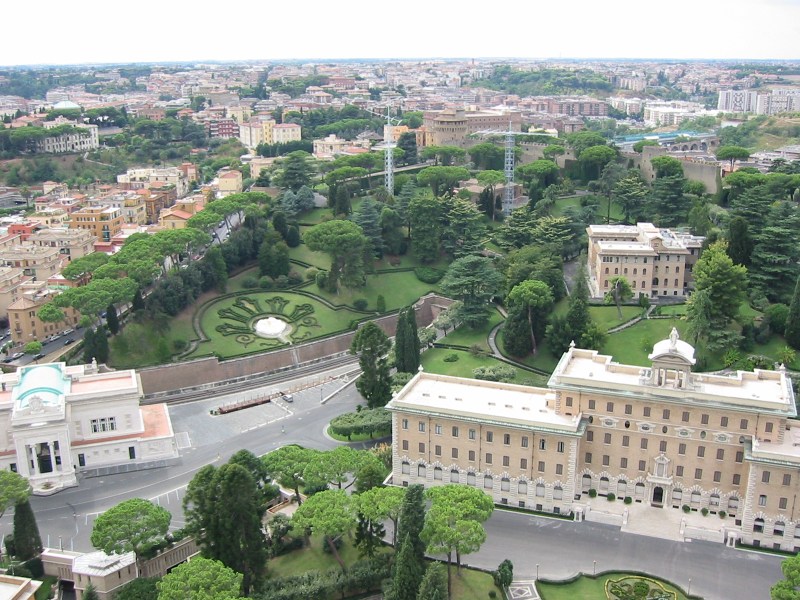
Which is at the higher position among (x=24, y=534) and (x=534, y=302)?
(x=534, y=302)

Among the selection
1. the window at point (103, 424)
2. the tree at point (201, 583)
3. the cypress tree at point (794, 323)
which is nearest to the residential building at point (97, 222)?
the window at point (103, 424)

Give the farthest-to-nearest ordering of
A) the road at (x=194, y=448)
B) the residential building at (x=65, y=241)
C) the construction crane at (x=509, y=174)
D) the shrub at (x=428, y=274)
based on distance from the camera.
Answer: the construction crane at (x=509, y=174), the residential building at (x=65, y=241), the shrub at (x=428, y=274), the road at (x=194, y=448)

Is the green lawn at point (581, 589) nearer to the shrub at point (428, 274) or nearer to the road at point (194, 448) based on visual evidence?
the road at point (194, 448)

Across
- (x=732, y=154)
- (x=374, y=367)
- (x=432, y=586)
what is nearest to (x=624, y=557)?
(x=432, y=586)

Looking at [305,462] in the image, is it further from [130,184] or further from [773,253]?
[130,184]

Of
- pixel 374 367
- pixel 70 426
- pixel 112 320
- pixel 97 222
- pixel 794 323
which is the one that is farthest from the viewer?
pixel 97 222

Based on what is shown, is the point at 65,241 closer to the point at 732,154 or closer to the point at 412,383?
the point at 412,383

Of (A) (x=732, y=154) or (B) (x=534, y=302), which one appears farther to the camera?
(A) (x=732, y=154)
